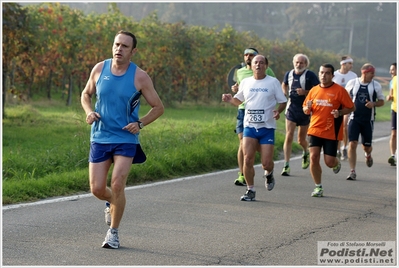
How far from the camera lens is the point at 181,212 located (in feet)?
33.6

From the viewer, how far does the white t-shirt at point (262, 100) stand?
37.5 ft

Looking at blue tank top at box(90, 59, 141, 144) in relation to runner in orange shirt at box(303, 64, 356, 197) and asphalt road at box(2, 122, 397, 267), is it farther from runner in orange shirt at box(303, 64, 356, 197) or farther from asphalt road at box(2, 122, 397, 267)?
runner in orange shirt at box(303, 64, 356, 197)

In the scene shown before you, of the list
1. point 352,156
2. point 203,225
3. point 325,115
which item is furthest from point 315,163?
point 203,225

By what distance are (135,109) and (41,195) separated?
131 inches

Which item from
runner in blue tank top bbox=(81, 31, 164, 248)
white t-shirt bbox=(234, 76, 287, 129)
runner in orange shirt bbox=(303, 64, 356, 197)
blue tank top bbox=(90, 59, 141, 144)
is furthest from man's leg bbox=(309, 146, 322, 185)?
blue tank top bbox=(90, 59, 141, 144)

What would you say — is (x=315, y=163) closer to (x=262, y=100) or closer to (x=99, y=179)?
(x=262, y=100)

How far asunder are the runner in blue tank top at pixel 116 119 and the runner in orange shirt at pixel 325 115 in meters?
4.16

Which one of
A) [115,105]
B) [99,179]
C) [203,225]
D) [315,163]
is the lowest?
[203,225]

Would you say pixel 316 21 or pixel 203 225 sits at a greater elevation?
pixel 316 21

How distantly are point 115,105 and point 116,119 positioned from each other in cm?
13

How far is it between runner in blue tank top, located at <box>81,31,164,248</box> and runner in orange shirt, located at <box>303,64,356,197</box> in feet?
13.7

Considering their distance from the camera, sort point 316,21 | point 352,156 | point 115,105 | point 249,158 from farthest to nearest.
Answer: point 316,21 → point 352,156 → point 249,158 → point 115,105

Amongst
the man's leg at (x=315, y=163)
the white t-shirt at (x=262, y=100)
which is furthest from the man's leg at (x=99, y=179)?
the man's leg at (x=315, y=163)

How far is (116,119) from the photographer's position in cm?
815
